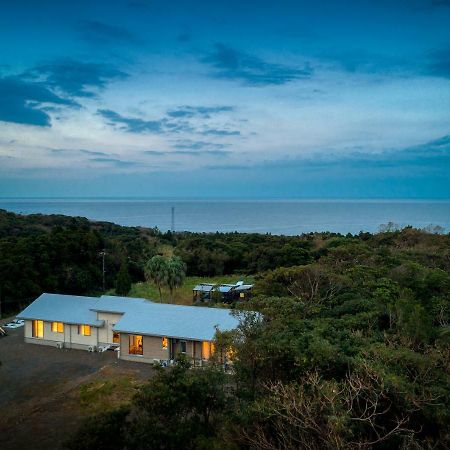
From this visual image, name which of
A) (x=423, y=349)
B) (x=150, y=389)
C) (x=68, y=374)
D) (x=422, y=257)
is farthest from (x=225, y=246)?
(x=150, y=389)

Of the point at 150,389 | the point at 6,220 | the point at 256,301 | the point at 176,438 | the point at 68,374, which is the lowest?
the point at 68,374

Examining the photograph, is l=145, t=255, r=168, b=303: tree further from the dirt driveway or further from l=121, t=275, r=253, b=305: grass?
the dirt driveway

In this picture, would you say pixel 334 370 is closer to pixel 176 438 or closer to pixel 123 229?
pixel 176 438

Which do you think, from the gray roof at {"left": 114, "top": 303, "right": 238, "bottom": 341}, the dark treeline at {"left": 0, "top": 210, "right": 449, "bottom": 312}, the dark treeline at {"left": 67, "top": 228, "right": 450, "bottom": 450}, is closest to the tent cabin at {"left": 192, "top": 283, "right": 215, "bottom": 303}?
the dark treeline at {"left": 0, "top": 210, "right": 449, "bottom": 312}

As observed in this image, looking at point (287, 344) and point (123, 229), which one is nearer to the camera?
point (287, 344)

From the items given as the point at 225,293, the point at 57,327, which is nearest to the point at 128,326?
the point at 57,327

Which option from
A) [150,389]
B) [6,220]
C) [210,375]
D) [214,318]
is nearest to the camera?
[150,389]

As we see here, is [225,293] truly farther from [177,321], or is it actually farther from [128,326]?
[128,326]
